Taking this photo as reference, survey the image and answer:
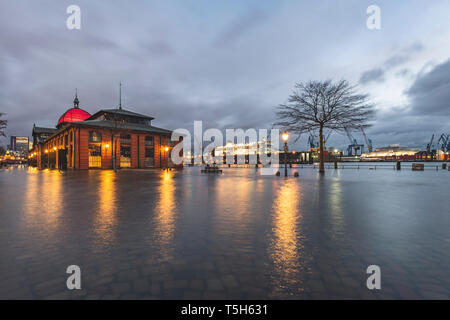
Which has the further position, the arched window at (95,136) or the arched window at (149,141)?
the arched window at (149,141)

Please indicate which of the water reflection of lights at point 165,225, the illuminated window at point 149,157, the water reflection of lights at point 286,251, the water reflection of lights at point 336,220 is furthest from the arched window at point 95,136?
the water reflection of lights at point 336,220

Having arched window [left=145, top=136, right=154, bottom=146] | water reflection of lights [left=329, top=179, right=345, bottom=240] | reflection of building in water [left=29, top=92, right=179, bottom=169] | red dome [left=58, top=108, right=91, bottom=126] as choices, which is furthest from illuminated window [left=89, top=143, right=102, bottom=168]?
water reflection of lights [left=329, top=179, right=345, bottom=240]

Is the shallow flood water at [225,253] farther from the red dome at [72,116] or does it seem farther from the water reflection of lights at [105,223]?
the red dome at [72,116]

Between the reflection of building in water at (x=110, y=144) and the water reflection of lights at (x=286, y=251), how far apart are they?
116ft

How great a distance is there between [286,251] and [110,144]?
1819 inches

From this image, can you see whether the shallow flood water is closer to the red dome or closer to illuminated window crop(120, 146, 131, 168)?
illuminated window crop(120, 146, 131, 168)

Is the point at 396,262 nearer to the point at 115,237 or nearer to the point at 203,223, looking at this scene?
the point at 203,223

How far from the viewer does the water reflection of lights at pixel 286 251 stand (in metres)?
2.91

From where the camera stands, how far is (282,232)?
4.97 m

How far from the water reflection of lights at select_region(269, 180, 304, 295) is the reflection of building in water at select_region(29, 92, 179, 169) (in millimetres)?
35447

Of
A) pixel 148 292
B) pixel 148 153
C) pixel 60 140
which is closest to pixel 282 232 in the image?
pixel 148 292

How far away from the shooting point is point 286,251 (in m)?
3.93

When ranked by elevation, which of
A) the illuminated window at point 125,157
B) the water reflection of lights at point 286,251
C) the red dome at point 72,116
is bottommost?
the water reflection of lights at point 286,251
